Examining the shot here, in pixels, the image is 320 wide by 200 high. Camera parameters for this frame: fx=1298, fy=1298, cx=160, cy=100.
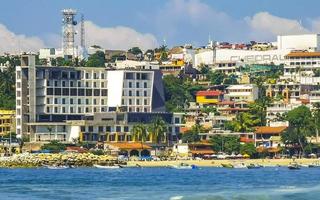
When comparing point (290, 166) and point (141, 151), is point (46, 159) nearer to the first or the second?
point (141, 151)

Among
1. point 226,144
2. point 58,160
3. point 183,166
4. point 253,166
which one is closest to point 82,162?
point 58,160

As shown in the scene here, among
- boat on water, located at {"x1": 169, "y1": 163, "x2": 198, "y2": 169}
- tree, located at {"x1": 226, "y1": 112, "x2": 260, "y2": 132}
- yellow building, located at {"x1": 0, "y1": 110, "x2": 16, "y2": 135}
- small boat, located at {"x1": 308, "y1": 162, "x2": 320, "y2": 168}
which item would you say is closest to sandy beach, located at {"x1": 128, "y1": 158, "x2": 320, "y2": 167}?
small boat, located at {"x1": 308, "y1": 162, "x2": 320, "y2": 168}

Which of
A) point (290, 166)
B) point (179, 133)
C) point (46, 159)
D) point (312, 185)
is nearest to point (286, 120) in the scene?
point (179, 133)

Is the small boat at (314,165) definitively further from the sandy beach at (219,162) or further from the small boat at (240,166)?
the small boat at (240,166)

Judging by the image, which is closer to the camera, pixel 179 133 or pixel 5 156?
pixel 5 156

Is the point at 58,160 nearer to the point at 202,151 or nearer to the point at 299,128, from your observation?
the point at 202,151

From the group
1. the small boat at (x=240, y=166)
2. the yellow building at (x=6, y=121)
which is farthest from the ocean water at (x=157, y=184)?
the yellow building at (x=6, y=121)

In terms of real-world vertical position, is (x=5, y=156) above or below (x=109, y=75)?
below
